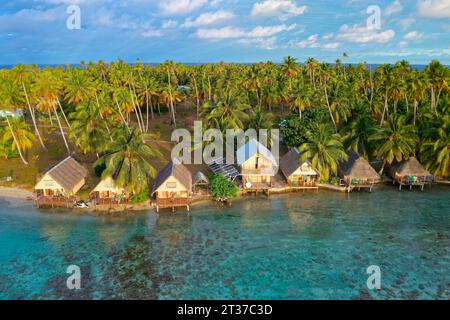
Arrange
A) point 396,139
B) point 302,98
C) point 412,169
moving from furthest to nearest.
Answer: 1. point 302,98
2. point 412,169
3. point 396,139

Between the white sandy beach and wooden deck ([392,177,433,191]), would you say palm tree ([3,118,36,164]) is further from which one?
wooden deck ([392,177,433,191])

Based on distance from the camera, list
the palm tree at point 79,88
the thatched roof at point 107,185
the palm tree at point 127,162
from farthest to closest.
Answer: the palm tree at point 79,88 < the thatched roof at point 107,185 < the palm tree at point 127,162

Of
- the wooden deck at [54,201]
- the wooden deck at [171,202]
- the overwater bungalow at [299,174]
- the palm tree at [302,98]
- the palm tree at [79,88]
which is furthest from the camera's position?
the palm tree at [302,98]

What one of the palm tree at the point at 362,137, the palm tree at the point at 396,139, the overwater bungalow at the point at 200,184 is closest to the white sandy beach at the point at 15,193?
the overwater bungalow at the point at 200,184

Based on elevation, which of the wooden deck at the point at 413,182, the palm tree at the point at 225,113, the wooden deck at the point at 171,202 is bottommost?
the wooden deck at the point at 171,202

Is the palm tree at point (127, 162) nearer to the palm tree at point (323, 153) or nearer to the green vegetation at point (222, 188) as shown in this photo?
the green vegetation at point (222, 188)

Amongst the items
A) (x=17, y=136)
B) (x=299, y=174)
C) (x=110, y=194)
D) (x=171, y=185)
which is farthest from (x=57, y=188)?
(x=299, y=174)

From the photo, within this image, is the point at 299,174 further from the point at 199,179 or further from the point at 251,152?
the point at 199,179
